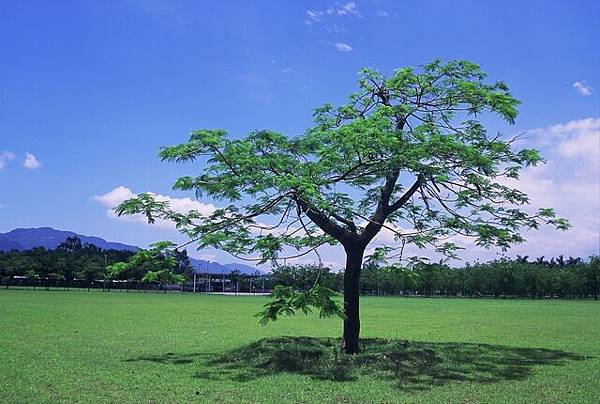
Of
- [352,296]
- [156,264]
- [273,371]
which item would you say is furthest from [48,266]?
[273,371]

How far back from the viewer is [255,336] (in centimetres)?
2192

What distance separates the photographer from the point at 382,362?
13.4 meters

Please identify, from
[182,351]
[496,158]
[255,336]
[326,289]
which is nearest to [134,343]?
[182,351]

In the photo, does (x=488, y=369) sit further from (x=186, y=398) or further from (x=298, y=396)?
(x=186, y=398)

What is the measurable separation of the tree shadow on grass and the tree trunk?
318mm

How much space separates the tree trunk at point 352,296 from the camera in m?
14.6

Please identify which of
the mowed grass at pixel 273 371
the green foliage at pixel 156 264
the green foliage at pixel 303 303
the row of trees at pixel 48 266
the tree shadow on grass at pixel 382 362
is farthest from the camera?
the row of trees at pixel 48 266

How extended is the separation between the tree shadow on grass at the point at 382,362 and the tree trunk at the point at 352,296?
318 millimetres

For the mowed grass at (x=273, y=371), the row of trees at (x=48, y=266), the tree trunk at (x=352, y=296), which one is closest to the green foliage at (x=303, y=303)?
the mowed grass at (x=273, y=371)

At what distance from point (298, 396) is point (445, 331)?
54.1 feet

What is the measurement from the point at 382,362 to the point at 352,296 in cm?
191

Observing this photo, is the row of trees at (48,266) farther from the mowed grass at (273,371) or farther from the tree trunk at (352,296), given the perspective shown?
the tree trunk at (352,296)

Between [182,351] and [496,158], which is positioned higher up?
[496,158]

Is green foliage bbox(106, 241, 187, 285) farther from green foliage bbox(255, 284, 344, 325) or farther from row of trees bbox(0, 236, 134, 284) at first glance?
row of trees bbox(0, 236, 134, 284)
